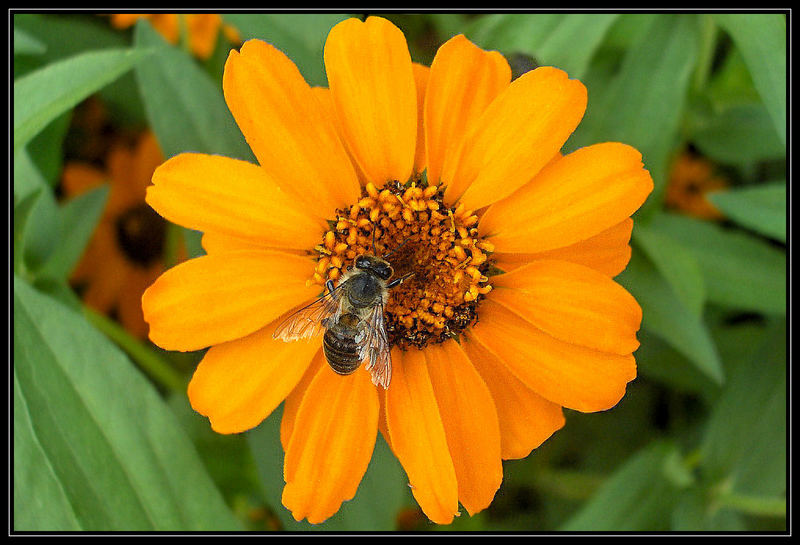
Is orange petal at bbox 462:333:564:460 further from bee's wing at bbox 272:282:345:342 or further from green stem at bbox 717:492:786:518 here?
green stem at bbox 717:492:786:518

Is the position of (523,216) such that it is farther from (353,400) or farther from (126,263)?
(126,263)

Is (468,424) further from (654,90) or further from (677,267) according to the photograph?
(654,90)

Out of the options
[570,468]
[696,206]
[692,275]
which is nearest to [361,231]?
[692,275]

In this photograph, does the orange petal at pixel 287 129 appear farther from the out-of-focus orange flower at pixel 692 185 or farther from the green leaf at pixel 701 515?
the out-of-focus orange flower at pixel 692 185

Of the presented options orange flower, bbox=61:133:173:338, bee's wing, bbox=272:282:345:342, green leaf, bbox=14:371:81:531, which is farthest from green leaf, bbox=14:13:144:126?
bee's wing, bbox=272:282:345:342

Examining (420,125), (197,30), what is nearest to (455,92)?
(420,125)

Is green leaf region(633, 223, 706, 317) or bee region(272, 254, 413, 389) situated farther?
green leaf region(633, 223, 706, 317)
